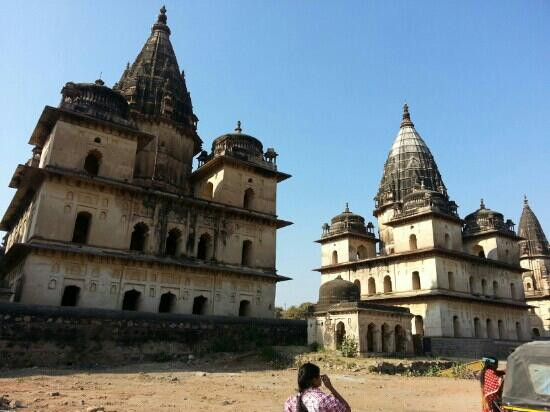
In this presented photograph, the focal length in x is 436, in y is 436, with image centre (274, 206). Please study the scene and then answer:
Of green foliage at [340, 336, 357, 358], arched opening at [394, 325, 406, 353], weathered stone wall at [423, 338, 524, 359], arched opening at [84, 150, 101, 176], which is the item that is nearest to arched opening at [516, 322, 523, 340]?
weathered stone wall at [423, 338, 524, 359]

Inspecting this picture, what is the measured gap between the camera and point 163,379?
15180mm

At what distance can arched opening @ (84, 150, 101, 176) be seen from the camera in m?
24.0

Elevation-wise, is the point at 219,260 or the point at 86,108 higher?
the point at 86,108

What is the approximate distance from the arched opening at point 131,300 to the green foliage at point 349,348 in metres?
10.9

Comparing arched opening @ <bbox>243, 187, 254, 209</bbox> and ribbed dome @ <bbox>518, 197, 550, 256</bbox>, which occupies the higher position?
ribbed dome @ <bbox>518, 197, 550, 256</bbox>

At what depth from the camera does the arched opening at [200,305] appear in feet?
82.2

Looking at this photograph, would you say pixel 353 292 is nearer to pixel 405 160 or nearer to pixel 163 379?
pixel 163 379

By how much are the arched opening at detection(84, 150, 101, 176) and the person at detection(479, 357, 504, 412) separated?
71.3ft

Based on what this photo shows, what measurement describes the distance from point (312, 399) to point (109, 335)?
1695cm

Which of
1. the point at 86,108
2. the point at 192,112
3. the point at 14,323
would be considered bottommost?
the point at 14,323

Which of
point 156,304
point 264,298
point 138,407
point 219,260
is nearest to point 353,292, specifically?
point 264,298

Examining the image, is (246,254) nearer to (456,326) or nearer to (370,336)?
(370,336)

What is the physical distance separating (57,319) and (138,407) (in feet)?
31.7

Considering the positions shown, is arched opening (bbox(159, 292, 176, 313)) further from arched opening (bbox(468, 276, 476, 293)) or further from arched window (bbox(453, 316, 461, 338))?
arched opening (bbox(468, 276, 476, 293))
